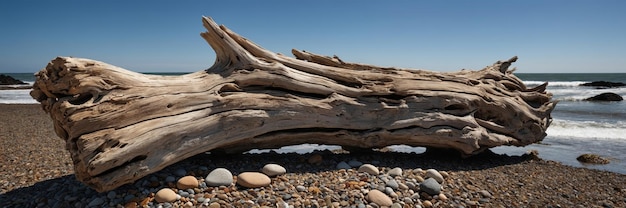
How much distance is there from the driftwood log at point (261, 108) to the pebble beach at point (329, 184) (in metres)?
0.26

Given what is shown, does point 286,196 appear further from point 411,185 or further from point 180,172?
point 411,185

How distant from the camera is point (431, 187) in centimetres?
437

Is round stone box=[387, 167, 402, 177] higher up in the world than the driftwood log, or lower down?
lower down

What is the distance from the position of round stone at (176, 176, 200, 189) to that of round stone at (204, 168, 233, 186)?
0.13 metres

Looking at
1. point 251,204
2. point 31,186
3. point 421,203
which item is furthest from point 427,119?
point 31,186

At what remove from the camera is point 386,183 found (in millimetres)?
4504

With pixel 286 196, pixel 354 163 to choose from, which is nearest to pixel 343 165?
pixel 354 163

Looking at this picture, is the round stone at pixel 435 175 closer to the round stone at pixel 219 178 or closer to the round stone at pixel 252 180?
the round stone at pixel 252 180

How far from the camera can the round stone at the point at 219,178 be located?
414cm

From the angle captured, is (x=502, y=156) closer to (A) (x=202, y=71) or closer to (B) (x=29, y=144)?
(A) (x=202, y=71)

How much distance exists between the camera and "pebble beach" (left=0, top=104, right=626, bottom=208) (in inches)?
155

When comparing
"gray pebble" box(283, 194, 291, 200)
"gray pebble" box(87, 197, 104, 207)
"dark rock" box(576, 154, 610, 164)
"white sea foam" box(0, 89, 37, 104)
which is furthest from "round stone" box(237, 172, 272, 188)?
"white sea foam" box(0, 89, 37, 104)

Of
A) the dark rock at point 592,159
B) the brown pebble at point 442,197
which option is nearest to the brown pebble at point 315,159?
the brown pebble at point 442,197

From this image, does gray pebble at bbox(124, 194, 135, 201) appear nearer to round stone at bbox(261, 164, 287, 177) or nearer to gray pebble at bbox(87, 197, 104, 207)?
gray pebble at bbox(87, 197, 104, 207)
